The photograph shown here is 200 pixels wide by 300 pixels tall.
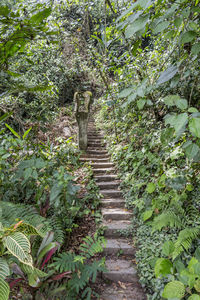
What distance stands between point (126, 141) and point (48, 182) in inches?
122

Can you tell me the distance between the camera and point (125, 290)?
244 cm

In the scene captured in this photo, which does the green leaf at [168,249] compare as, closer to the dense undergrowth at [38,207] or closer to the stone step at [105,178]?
the dense undergrowth at [38,207]

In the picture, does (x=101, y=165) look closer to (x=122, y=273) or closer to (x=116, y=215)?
(x=116, y=215)

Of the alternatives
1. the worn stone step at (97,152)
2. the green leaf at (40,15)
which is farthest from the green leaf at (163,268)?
the worn stone step at (97,152)

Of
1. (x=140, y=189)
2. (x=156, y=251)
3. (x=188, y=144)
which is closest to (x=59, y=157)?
(x=140, y=189)

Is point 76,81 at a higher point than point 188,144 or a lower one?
higher

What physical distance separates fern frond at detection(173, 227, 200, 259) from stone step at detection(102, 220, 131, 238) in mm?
1291

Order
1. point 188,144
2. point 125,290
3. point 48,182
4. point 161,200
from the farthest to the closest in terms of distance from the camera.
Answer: point 48,182 < point 161,200 < point 125,290 < point 188,144

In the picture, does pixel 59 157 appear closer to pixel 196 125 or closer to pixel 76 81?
pixel 196 125

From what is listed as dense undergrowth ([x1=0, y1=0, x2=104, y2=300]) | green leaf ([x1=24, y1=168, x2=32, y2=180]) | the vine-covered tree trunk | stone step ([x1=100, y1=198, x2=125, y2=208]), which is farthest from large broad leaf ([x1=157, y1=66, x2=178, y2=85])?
the vine-covered tree trunk

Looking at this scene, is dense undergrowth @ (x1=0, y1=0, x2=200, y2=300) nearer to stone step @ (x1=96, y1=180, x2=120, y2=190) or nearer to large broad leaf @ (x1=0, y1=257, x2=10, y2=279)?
large broad leaf @ (x1=0, y1=257, x2=10, y2=279)

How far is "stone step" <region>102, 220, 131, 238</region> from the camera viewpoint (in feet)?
10.7

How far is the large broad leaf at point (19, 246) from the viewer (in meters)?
1.06

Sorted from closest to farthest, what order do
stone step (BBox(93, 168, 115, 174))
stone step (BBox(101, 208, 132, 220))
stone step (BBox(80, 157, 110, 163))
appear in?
stone step (BBox(101, 208, 132, 220)) → stone step (BBox(93, 168, 115, 174)) → stone step (BBox(80, 157, 110, 163))
